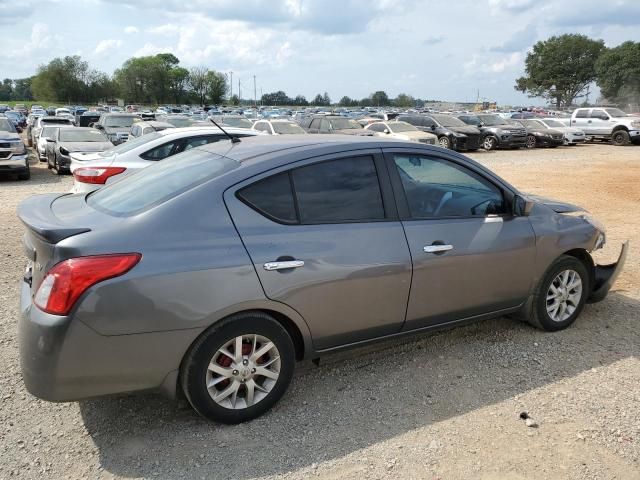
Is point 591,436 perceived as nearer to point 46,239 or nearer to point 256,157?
point 256,157

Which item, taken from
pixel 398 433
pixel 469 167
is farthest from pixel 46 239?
pixel 469 167

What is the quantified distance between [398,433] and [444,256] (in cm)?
122

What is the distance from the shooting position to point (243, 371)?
3176mm

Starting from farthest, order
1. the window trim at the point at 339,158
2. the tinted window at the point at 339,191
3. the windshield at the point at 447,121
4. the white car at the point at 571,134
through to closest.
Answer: the white car at the point at 571,134, the windshield at the point at 447,121, the tinted window at the point at 339,191, the window trim at the point at 339,158

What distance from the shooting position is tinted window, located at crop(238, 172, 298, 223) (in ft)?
10.6

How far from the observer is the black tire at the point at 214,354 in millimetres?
3025

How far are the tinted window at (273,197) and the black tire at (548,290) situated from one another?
2265 mm

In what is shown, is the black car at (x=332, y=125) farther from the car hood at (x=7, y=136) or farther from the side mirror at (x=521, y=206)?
the side mirror at (x=521, y=206)

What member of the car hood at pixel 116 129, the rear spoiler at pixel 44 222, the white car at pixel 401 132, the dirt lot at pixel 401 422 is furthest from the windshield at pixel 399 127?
the rear spoiler at pixel 44 222

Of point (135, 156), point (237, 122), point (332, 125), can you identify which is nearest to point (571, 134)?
point (332, 125)

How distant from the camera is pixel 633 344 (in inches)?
173

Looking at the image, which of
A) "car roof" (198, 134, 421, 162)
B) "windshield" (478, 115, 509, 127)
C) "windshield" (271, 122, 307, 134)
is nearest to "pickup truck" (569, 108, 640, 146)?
"windshield" (478, 115, 509, 127)

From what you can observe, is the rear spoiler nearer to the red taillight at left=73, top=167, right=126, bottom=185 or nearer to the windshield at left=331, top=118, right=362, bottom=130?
the red taillight at left=73, top=167, right=126, bottom=185

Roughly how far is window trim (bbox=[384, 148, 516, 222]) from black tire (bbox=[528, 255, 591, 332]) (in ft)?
2.19
